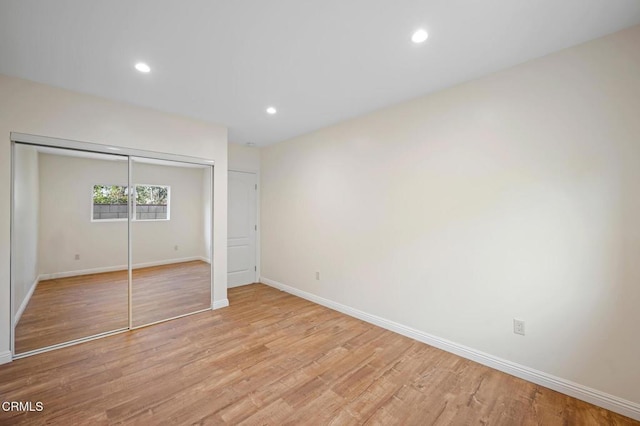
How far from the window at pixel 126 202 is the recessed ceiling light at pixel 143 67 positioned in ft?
4.68

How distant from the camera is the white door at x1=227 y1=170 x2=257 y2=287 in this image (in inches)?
187

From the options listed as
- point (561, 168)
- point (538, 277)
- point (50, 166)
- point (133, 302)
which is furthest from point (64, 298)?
point (561, 168)

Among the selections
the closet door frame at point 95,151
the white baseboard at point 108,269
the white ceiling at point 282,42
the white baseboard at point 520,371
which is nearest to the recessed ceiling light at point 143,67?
the white ceiling at point 282,42

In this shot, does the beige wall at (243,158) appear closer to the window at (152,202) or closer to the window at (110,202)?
the window at (152,202)

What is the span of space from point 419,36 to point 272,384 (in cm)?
295

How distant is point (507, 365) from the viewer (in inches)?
90.1

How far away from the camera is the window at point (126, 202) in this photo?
2947 mm

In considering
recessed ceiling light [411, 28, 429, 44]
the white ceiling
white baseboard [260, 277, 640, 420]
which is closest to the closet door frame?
the white ceiling

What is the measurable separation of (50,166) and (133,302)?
1.80m

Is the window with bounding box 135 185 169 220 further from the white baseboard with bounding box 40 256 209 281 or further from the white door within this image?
the white door

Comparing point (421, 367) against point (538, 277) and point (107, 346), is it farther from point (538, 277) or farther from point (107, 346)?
point (107, 346)

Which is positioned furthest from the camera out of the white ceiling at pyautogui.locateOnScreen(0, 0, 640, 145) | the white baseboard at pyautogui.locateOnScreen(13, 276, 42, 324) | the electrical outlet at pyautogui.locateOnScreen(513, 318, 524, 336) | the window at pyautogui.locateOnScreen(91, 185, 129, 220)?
the window at pyautogui.locateOnScreen(91, 185, 129, 220)

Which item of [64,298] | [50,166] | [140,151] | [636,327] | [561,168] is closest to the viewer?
[636,327]

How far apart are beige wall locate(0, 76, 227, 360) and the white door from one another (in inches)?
37.3
